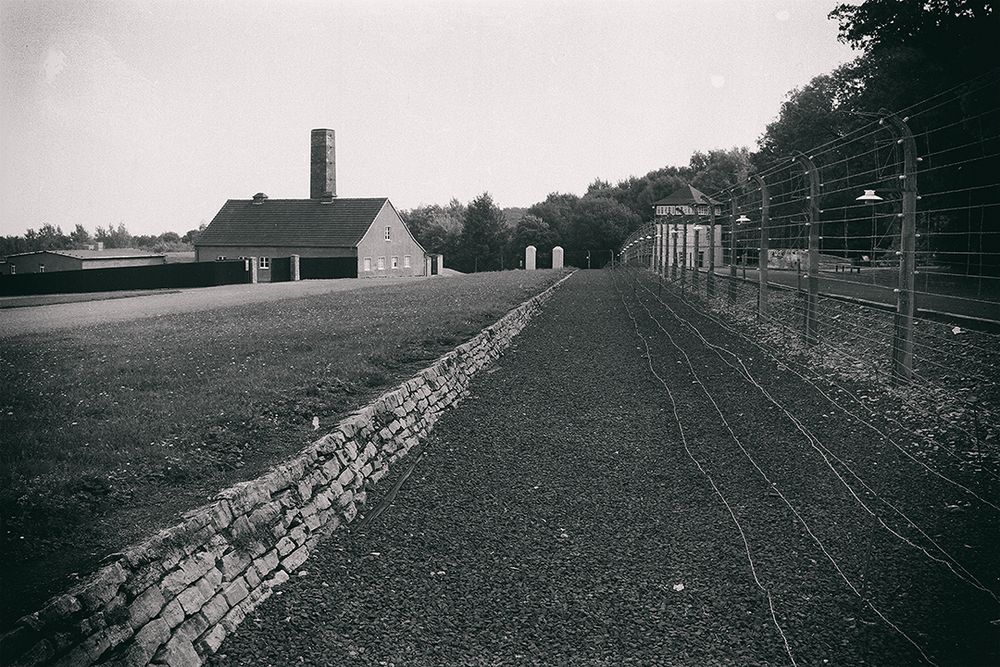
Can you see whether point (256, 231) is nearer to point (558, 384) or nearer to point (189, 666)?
point (558, 384)

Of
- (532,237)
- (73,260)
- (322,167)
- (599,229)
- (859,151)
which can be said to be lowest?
(73,260)

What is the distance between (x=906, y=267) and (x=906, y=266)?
0.05ft

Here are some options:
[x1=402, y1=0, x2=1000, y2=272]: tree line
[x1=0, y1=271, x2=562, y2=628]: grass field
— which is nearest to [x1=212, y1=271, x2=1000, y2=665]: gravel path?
[x1=0, y1=271, x2=562, y2=628]: grass field

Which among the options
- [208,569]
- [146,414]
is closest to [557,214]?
[146,414]

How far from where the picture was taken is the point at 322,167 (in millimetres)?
65625

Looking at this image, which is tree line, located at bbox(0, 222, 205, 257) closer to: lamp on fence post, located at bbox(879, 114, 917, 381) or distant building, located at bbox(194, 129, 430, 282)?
distant building, located at bbox(194, 129, 430, 282)

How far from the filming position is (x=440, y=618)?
4.70 metres

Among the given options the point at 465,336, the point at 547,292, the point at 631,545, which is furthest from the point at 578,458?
the point at 547,292

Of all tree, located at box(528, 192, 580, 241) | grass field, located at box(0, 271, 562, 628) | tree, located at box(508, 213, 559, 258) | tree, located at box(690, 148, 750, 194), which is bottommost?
grass field, located at box(0, 271, 562, 628)

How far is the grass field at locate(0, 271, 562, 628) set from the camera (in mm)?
4590

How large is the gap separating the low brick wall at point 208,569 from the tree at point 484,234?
72229mm

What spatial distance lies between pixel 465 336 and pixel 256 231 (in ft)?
176

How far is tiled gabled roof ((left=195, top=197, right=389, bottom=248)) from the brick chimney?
4.53 ft

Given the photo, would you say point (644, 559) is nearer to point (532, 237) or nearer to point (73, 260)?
point (73, 260)
